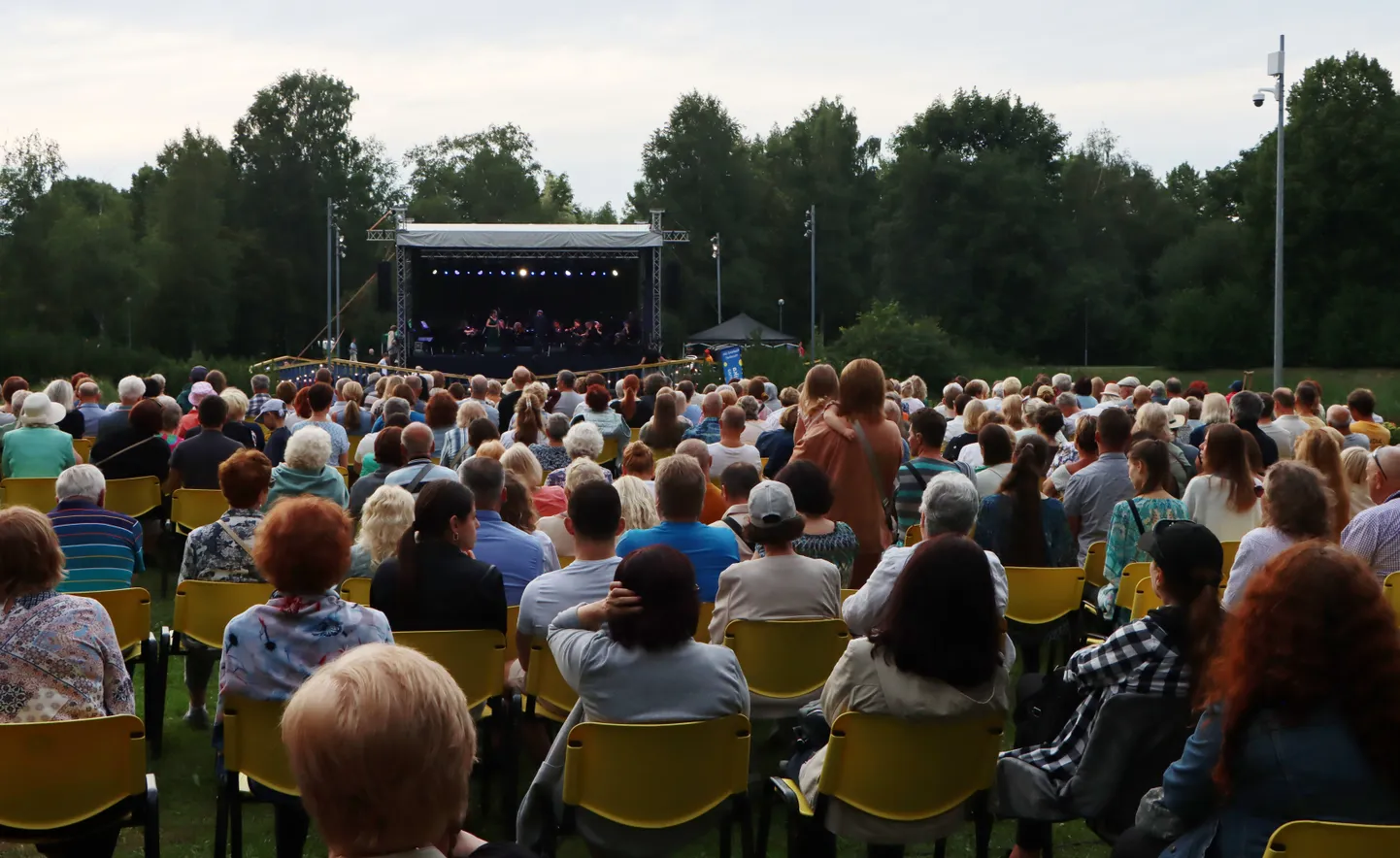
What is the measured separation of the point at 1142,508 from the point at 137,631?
3.94 m

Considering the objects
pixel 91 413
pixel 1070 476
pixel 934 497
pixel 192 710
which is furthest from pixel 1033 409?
pixel 91 413

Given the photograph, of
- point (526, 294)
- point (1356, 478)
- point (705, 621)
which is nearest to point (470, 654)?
point (705, 621)

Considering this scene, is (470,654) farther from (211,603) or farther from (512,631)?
(211,603)

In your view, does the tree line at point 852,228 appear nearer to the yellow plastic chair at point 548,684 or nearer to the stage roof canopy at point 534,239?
the stage roof canopy at point 534,239

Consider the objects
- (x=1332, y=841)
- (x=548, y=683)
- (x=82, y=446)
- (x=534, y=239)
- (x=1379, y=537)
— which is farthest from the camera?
(x=534, y=239)

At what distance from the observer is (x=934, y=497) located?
14.1ft

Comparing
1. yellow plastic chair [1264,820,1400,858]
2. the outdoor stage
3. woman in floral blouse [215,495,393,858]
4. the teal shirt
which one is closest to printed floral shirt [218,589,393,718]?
woman in floral blouse [215,495,393,858]

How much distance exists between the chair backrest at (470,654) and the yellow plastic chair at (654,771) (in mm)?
883

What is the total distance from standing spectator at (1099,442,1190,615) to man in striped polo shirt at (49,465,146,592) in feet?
13.3

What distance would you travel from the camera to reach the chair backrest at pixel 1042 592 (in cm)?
570

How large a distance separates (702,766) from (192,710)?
334 centimetres

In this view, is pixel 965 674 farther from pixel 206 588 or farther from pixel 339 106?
pixel 339 106

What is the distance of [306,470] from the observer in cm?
661

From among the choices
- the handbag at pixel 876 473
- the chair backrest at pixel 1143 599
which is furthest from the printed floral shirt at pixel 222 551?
the chair backrest at pixel 1143 599
